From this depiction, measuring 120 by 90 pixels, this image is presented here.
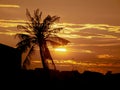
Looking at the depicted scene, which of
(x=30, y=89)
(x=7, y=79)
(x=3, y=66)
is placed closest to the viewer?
(x=30, y=89)

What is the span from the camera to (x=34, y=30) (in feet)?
128

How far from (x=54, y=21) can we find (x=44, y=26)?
153 centimetres

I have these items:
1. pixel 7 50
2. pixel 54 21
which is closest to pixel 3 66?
pixel 7 50

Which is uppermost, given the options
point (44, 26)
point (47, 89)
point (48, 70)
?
point (44, 26)

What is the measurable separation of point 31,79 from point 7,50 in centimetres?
1188

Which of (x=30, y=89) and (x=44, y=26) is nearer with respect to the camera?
(x=30, y=89)

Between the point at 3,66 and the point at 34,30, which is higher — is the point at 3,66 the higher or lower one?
the lower one

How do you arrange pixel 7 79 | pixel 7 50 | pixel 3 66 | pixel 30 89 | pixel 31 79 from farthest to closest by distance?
pixel 7 50
pixel 3 66
pixel 7 79
pixel 31 79
pixel 30 89

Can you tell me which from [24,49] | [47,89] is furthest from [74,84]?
[24,49]

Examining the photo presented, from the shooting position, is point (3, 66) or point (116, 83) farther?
point (3, 66)

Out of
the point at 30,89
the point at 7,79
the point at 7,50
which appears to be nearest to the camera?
the point at 30,89

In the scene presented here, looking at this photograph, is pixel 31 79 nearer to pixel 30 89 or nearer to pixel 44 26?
pixel 30 89

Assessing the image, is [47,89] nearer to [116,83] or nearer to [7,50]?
[116,83]

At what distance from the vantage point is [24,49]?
3856 centimetres
